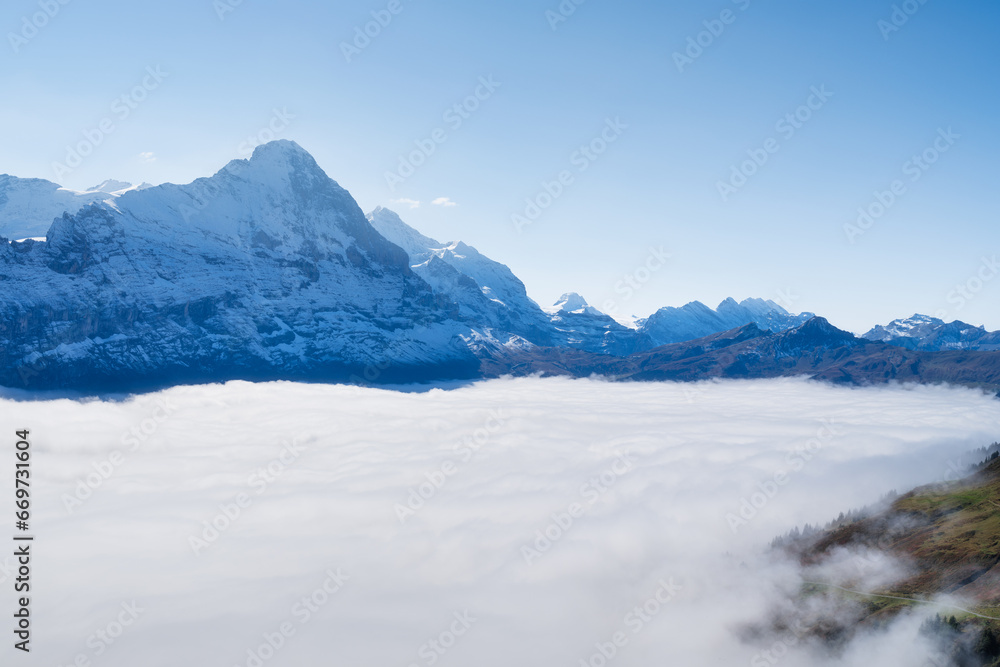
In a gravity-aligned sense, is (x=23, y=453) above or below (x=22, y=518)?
above

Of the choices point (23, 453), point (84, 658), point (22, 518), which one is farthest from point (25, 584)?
point (84, 658)

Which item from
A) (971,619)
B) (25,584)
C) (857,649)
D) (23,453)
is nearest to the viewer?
(25,584)

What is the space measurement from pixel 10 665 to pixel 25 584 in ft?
465

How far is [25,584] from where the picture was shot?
4326 inches

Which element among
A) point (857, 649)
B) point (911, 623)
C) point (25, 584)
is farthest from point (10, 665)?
point (911, 623)

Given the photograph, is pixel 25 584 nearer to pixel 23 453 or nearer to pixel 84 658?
pixel 23 453

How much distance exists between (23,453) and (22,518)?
47.2 ft

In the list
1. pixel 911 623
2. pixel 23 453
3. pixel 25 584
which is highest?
pixel 23 453

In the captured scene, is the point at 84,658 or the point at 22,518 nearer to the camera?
the point at 22,518

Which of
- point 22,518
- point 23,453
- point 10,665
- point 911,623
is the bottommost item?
point 10,665

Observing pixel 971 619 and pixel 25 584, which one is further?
pixel 971 619

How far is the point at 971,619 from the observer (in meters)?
186

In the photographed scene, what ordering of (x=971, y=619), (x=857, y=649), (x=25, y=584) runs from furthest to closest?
(x=857, y=649) → (x=971, y=619) → (x=25, y=584)

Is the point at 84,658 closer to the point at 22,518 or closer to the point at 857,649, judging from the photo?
the point at 22,518
